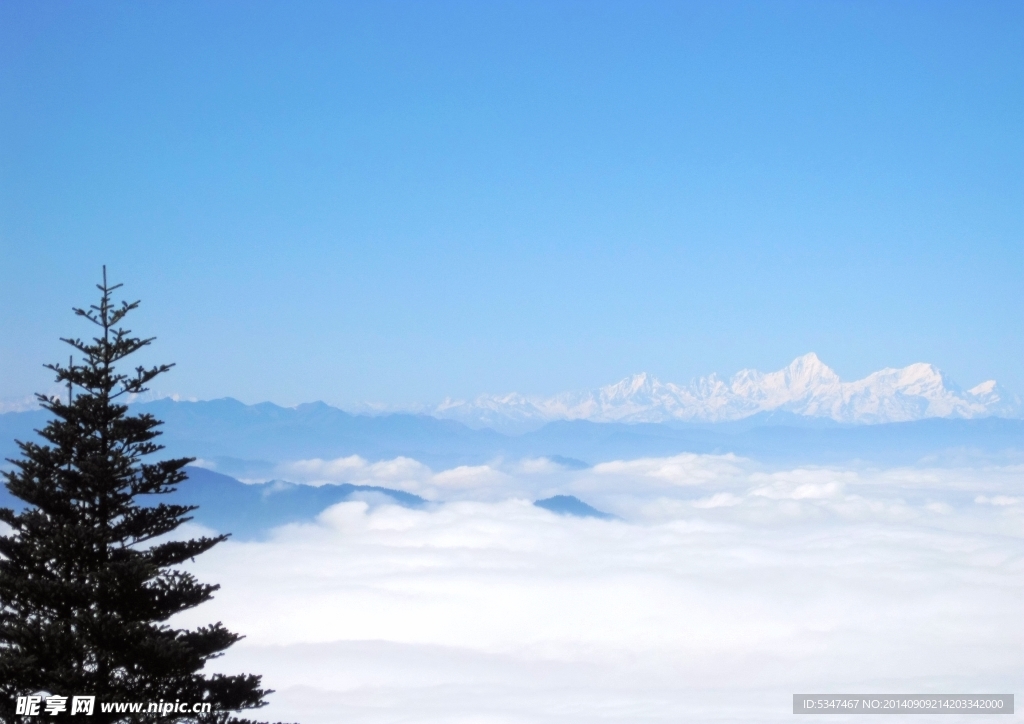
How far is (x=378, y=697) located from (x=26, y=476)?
614 ft

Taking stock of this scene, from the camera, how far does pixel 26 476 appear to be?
19203mm

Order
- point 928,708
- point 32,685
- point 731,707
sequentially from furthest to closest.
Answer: point 731,707
point 928,708
point 32,685

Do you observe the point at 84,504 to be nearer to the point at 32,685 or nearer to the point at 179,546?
the point at 179,546

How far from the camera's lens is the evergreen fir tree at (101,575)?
60.5ft

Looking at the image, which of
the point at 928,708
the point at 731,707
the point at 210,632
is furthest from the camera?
the point at 731,707

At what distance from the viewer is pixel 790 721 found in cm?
18375

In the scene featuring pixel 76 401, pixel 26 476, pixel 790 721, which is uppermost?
pixel 76 401

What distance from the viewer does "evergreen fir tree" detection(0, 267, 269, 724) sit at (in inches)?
726

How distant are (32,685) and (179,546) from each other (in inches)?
152

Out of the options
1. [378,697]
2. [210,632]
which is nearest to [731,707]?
[378,697]

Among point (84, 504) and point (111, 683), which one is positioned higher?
point (84, 504)

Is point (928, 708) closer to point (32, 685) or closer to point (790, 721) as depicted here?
point (790, 721)

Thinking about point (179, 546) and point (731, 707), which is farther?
point (731, 707)

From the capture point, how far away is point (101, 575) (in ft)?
60.1
